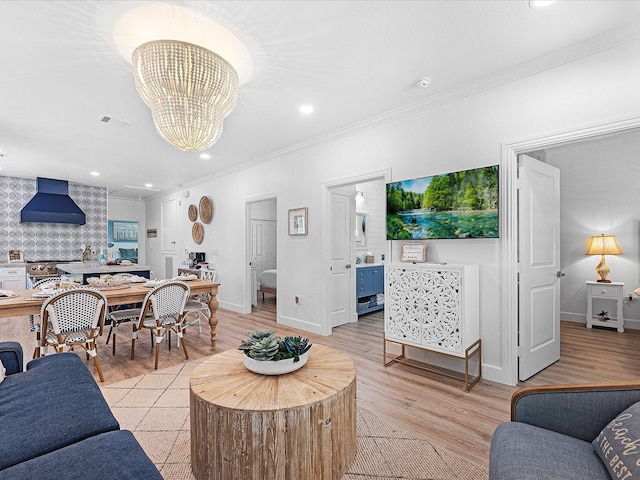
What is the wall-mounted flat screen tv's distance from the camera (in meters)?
2.83

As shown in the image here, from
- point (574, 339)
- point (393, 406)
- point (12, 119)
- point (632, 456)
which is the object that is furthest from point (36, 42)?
point (574, 339)

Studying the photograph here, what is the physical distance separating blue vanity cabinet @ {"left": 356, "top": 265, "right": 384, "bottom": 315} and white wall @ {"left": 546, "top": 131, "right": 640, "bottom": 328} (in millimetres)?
2874

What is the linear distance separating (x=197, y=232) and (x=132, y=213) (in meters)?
3.78

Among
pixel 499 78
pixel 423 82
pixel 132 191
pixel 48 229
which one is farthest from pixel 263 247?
pixel 499 78

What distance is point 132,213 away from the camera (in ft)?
31.1

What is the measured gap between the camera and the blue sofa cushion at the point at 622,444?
1029 mm

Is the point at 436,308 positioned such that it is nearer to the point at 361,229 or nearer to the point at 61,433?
the point at 61,433

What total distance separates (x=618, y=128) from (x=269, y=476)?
10.1 feet

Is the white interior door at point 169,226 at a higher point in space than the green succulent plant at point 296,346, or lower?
higher

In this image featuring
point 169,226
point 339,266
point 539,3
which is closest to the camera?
point 539,3

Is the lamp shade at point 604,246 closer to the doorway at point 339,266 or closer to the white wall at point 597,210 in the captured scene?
the white wall at point 597,210

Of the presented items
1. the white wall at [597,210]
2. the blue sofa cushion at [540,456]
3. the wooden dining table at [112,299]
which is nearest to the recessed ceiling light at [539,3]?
the blue sofa cushion at [540,456]

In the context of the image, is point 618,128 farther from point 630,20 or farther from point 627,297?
point 627,297

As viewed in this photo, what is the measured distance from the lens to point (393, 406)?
248 centimetres
